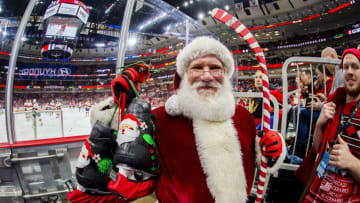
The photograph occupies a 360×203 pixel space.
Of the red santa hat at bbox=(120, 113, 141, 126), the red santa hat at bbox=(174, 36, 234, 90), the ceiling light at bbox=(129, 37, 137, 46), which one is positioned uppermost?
the ceiling light at bbox=(129, 37, 137, 46)

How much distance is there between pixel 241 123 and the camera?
1.14 metres

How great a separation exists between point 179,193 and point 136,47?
6.40 feet

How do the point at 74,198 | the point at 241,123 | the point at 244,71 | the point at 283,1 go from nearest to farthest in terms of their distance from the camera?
the point at 74,198 < the point at 241,123 < the point at 283,1 < the point at 244,71

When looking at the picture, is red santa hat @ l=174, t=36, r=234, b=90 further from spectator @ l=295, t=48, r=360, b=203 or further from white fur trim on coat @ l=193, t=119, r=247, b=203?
spectator @ l=295, t=48, r=360, b=203

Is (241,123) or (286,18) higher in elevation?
(286,18)

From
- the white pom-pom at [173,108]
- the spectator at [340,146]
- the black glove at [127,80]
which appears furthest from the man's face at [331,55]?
the black glove at [127,80]

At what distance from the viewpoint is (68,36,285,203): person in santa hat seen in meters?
0.93

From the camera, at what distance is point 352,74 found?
111cm

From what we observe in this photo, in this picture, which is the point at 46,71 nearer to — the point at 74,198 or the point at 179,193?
the point at 74,198

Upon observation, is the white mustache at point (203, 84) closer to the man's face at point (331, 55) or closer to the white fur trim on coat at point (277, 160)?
the white fur trim on coat at point (277, 160)

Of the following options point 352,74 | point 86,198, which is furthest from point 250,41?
point 86,198

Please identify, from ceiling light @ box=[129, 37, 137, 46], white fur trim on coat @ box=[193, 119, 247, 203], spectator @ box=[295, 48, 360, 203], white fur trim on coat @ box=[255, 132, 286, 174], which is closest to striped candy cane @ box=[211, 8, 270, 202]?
white fur trim on coat @ box=[255, 132, 286, 174]

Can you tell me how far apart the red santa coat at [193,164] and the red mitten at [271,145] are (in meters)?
0.09

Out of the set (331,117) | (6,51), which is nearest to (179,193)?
(331,117)
